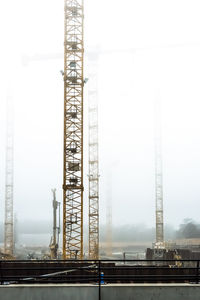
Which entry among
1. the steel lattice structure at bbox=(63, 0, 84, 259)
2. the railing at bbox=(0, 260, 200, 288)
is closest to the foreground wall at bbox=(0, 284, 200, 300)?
the railing at bbox=(0, 260, 200, 288)

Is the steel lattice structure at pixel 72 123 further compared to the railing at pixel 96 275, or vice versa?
the steel lattice structure at pixel 72 123

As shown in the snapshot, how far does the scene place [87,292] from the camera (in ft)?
37.3

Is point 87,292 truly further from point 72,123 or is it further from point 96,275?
point 72,123

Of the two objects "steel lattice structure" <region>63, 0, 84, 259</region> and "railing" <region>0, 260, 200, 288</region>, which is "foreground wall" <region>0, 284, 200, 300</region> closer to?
"railing" <region>0, 260, 200, 288</region>

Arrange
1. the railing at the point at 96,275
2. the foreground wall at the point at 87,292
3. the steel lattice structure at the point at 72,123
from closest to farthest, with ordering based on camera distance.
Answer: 1. the railing at the point at 96,275
2. the foreground wall at the point at 87,292
3. the steel lattice structure at the point at 72,123

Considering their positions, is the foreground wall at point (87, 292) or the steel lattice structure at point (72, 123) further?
the steel lattice structure at point (72, 123)

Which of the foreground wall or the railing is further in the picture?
the foreground wall

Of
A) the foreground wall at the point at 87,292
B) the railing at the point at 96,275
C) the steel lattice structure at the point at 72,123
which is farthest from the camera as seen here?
the steel lattice structure at the point at 72,123

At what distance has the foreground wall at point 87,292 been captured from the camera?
37.2 feet

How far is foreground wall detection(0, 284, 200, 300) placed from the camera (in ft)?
37.2

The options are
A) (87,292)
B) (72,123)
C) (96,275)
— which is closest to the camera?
(87,292)

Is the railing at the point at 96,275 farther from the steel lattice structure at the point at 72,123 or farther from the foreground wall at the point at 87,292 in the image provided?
the steel lattice structure at the point at 72,123

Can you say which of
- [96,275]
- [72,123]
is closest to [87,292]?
[96,275]

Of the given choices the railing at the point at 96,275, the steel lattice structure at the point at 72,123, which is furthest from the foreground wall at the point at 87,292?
the steel lattice structure at the point at 72,123
